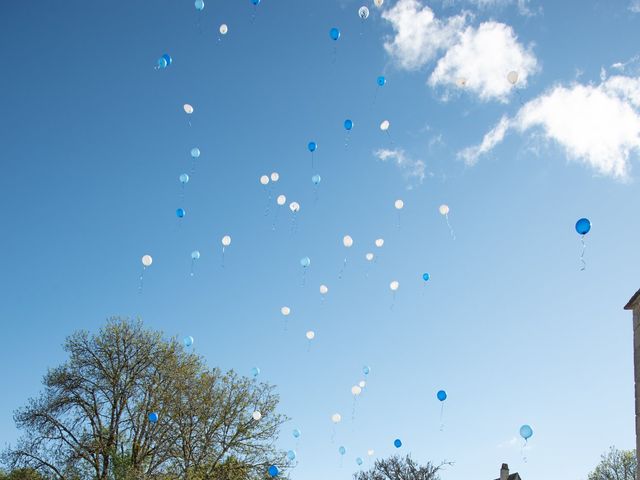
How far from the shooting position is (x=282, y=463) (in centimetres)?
2236

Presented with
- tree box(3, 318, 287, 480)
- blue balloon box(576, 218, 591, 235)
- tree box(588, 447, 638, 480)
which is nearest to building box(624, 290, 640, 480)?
blue balloon box(576, 218, 591, 235)

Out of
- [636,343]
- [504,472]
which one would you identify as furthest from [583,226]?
[504,472]

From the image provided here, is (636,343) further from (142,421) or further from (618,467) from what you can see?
(618,467)

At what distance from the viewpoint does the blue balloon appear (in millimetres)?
11633

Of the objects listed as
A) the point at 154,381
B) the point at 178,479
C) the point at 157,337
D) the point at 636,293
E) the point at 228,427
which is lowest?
the point at 636,293

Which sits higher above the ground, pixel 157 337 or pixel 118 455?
pixel 157 337

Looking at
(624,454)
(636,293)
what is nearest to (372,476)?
(624,454)

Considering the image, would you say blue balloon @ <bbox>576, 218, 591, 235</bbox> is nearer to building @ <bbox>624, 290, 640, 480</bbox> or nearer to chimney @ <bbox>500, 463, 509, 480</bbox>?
building @ <bbox>624, 290, 640, 480</bbox>

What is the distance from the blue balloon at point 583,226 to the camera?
38.2ft

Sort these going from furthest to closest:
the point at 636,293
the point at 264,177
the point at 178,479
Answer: the point at 178,479
the point at 264,177
the point at 636,293

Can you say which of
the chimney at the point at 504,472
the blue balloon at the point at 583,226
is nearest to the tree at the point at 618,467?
the chimney at the point at 504,472

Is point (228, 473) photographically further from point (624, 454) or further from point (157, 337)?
point (624, 454)

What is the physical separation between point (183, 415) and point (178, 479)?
2150 millimetres

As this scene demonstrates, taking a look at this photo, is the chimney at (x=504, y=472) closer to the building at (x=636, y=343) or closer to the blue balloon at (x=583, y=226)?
Result: the blue balloon at (x=583, y=226)
